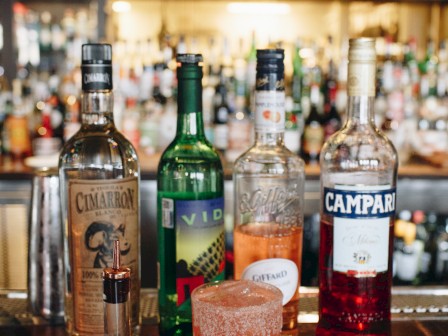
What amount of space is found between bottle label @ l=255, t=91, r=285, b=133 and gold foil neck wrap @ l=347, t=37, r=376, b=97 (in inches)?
3.3

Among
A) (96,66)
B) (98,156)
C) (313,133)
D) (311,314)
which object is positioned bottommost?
(311,314)

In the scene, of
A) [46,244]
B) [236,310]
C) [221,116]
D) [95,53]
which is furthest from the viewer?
[221,116]

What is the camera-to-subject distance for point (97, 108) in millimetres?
749

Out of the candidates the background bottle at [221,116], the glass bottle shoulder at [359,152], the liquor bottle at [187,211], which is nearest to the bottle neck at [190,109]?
the liquor bottle at [187,211]

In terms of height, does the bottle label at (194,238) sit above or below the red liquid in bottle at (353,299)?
above

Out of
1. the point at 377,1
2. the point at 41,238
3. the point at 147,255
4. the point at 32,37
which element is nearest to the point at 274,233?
the point at 41,238

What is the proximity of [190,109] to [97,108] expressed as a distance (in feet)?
0.38

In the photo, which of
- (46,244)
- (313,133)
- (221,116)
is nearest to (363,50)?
(46,244)

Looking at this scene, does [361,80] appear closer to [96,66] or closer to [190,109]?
[190,109]

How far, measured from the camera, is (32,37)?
2.89 meters

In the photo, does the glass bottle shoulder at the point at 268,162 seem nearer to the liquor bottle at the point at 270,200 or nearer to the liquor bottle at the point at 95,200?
the liquor bottle at the point at 270,200

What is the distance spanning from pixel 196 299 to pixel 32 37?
2565 mm

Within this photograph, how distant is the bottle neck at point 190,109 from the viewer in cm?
71

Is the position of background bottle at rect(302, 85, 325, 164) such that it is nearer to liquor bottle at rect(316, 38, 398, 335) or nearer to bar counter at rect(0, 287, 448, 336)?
bar counter at rect(0, 287, 448, 336)
